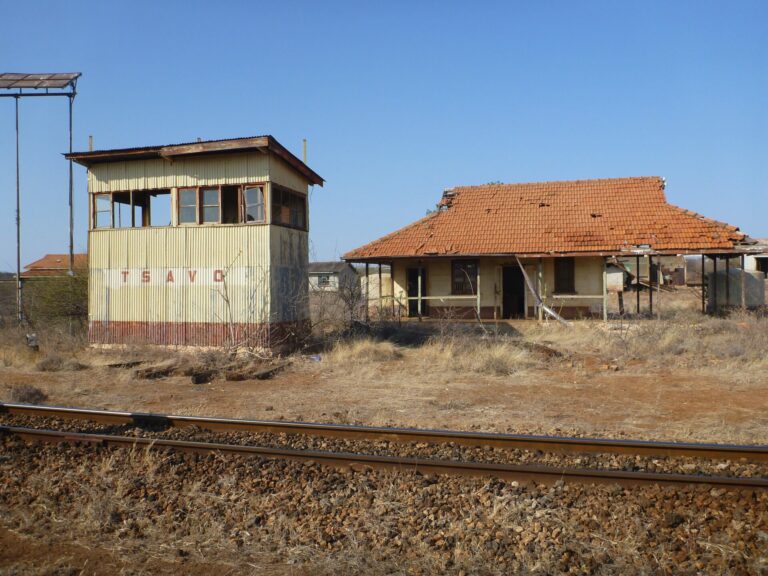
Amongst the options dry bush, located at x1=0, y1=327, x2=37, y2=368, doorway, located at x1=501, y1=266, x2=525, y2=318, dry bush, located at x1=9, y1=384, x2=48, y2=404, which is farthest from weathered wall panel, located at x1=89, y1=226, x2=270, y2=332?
doorway, located at x1=501, y1=266, x2=525, y2=318

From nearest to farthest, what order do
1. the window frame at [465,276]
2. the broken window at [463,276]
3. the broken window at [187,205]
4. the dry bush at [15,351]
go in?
the dry bush at [15,351] → the broken window at [187,205] → the window frame at [465,276] → the broken window at [463,276]

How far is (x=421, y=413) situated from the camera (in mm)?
9227

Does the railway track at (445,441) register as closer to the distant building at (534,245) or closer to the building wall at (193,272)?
the building wall at (193,272)

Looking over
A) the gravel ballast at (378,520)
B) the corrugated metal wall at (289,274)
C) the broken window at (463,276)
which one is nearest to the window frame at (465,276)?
the broken window at (463,276)

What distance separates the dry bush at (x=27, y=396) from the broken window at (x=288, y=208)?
6655 mm

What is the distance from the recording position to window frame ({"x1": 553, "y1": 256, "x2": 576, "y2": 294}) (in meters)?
22.8

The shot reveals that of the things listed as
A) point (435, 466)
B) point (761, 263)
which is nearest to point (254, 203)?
point (435, 466)

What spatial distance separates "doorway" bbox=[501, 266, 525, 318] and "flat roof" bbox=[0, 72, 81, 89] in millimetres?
18245

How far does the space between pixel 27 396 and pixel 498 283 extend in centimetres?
1706

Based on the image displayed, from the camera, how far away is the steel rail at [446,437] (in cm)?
606

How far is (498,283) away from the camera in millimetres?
23641

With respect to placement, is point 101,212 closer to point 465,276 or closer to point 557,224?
point 465,276

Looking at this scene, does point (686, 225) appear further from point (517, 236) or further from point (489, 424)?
point (489, 424)

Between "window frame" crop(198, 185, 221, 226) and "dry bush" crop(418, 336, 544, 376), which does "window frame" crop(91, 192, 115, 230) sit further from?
"dry bush" crop(418, 336, 544, 376)
